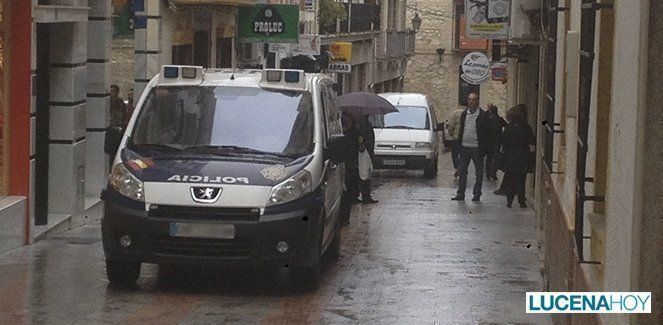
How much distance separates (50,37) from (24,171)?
2547 millimetres

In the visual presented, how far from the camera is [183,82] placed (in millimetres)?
13445

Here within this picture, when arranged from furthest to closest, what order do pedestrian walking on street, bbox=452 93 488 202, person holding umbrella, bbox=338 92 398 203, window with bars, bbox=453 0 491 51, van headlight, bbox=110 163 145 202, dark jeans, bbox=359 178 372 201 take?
window with bars, bbox=453 0 491 51 < pedestrian walking on street, bbox=452 93 488 202 < dark jeans, bbox=359 178 372 201 < person holding umbrella, bbox=338 92 398 203 < van headlight, bbox=110 163 145 202

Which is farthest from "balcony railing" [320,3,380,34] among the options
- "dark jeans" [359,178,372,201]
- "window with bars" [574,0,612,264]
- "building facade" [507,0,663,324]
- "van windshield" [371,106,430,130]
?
"window with bars" [574,0,612,264]

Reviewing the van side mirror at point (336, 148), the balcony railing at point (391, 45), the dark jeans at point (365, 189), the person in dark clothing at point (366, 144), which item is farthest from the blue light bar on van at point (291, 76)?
the balcony railing at point (391, 45)

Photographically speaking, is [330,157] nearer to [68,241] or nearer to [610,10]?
[68,241]

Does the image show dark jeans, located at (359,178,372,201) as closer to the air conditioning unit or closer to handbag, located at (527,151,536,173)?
handbag, located at (527,151,536,173)

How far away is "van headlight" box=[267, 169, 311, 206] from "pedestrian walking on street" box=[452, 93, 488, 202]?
1227 centimetres

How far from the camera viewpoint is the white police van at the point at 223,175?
474 inches

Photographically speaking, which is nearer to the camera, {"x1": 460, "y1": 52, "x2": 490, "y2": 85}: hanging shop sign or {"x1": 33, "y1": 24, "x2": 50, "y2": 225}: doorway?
{"x1": 33, "y1": 24, "x2": 50, "y2": 225}: doorway

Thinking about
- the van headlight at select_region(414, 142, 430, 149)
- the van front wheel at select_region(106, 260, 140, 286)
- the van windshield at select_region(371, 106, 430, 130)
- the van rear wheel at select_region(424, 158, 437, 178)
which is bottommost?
the van rear wheel at select_region(424, 158, 437, 178)

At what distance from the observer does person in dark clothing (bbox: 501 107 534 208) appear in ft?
76.9

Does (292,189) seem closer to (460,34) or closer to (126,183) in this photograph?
(126,183)

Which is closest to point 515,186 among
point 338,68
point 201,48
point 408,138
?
point 201,48

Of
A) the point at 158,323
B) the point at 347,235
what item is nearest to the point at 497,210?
the point at 347,235
